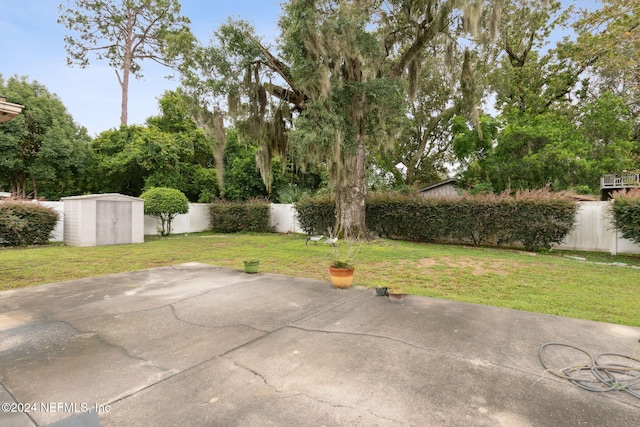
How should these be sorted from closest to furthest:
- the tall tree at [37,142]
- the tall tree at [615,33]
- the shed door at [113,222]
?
1. the tall tree at [615,33]
2. the shed door at [113,222]
3. the tall tree at [37,142]

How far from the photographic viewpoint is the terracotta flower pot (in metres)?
4.82

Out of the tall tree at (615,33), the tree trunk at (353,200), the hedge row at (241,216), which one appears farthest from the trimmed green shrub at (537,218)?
the hedge row at (241,216)

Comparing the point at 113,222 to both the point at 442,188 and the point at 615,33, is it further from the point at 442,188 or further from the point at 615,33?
the point at 442,188

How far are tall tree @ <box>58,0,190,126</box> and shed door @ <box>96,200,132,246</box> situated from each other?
840 cm

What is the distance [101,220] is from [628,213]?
1523 centimetres

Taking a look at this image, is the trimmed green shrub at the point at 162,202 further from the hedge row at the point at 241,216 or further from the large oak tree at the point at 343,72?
the large oak tree at the point at 343,72

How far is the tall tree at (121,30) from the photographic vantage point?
17359mm

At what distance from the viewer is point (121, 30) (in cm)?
1811

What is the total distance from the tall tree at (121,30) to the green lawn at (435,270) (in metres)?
12.4

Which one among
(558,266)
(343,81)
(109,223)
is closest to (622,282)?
(558,266)

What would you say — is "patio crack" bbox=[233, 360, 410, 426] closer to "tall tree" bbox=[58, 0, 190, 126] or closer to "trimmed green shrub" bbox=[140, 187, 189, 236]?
"trimmed green shrub" bbox=[140, 187, 189, 236]

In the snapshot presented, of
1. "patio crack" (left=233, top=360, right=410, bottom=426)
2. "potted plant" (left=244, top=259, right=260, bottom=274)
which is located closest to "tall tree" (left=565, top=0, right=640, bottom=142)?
"potted plant" (left=244, top=259, right=260, bottom=274)

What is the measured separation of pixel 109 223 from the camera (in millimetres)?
11031

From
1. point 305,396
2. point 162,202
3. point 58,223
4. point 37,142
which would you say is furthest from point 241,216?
point 305,396
